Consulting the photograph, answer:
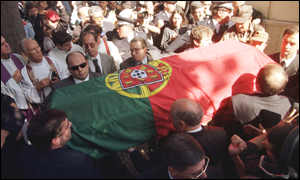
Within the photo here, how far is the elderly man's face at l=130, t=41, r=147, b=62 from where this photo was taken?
3051mm

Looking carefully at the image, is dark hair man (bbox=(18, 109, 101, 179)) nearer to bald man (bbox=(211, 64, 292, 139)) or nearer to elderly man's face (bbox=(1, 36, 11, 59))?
bald man (bbox=(211, 64, 292, 139))

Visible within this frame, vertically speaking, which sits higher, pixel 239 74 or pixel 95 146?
pixel 239 74

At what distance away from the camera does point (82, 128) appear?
1.94 meters

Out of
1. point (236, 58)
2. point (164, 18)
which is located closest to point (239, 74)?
point (236, 58)

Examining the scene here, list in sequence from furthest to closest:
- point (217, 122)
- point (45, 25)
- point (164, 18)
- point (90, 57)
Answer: point (164, 18) < point (45, 25) < point (90, 57) < point (217, 122)

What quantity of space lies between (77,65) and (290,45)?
258 centimetres

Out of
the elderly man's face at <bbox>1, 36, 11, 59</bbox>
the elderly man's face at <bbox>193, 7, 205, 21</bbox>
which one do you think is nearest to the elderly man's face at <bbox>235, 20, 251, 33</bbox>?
the elderly man's face at <bbox>193, 7, 205, 21</bbox>

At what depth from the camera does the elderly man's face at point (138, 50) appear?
120 inches

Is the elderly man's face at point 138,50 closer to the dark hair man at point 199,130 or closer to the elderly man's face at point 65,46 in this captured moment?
the elderly man's face at point 65,46

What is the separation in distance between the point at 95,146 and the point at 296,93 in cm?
236

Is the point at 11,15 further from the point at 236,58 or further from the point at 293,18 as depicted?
the point at 293,18

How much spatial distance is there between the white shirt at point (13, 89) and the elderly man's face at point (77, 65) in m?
0.82

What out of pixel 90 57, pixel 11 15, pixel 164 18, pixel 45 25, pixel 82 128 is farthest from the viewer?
pixel 164 18

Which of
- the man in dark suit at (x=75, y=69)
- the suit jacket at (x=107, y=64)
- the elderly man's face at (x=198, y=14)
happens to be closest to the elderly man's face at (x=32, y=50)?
the man in dark suit at (x=75, y=69)
